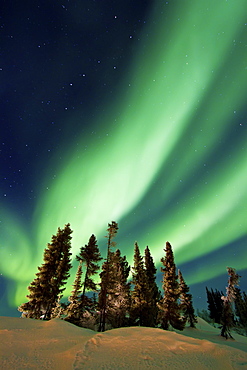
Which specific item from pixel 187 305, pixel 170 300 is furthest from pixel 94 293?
pixel 187 305

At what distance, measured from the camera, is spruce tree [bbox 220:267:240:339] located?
31234mm

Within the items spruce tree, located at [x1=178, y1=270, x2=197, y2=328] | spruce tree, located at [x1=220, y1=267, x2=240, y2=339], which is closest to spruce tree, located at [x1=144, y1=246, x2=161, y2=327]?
spruce tree, located at [x1=178, y1=270, x2=197, y2=328]

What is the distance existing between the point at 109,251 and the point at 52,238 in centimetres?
827

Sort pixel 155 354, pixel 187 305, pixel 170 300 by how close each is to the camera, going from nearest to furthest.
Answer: pixel 155 354
pixel 170 300
pixel 187 305

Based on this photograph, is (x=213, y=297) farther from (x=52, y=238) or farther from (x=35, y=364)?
(x=35, y=364)

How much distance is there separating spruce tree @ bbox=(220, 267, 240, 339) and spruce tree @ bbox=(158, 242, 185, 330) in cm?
822

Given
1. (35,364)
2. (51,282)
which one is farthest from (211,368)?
(51,282)

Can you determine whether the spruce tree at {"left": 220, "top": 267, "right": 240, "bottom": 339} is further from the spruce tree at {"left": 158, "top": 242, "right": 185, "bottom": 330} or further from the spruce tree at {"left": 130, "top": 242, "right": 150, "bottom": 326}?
the spruce tree at {"left": 130, "top": 242, "right": 150, "bottom": 326}

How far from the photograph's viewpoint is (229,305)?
31.8 meters

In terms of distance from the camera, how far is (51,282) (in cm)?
2372

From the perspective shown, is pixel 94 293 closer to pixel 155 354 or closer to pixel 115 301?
pixel 115 301

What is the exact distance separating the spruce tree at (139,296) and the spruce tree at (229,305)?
15.2 metres

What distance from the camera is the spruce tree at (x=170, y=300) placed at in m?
28.4

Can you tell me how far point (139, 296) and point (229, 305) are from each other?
660 inches
